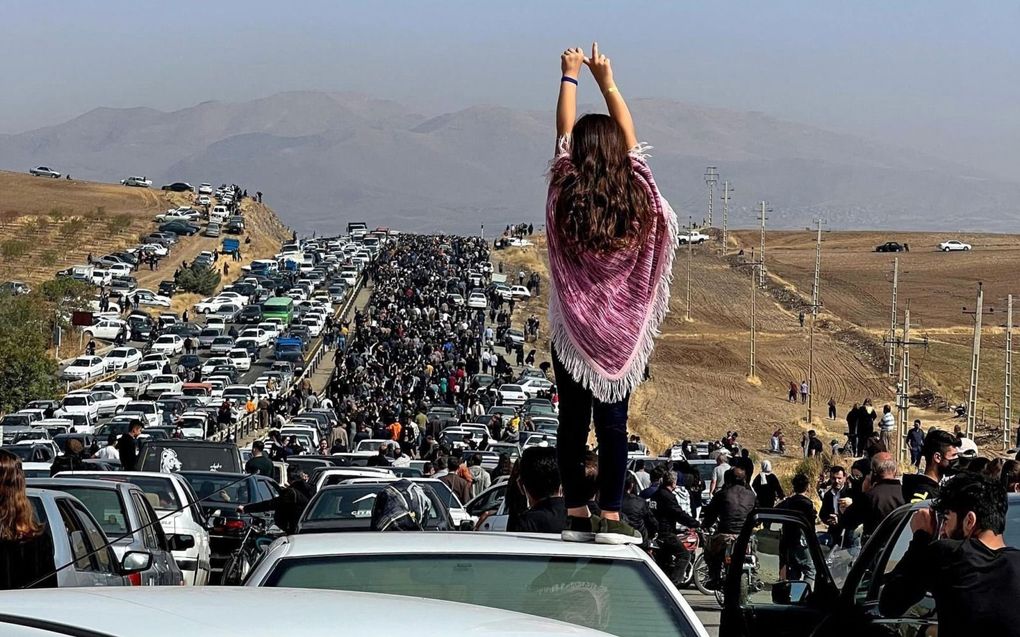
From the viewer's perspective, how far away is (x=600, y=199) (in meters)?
5.43

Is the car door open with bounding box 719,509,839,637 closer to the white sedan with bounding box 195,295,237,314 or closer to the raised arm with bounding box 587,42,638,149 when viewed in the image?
the raised arm with bounding box 587,42,638,149

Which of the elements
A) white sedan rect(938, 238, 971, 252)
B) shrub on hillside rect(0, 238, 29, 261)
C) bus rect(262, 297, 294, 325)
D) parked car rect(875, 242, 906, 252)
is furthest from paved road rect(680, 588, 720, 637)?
white sedan rect(938, 238, 971, 252)

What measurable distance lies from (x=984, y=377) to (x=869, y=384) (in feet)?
26.6

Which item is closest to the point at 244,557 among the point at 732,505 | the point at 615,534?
the point at 732,505

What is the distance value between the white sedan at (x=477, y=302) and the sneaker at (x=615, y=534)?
100457mm

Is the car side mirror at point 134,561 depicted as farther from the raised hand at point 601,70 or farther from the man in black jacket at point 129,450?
the man in black jacket at point 129,450

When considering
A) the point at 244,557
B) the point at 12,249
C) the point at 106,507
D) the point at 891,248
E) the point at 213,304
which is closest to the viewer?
the point at 244,557

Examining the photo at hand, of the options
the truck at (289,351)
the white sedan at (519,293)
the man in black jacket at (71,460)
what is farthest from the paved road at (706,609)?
the white sedan at (519,293)

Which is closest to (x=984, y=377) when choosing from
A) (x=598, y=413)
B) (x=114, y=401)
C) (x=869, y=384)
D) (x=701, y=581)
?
(x=869, y=384)

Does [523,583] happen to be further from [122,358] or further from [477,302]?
[477,302]

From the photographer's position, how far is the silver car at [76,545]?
8602mm

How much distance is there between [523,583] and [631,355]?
1.11m

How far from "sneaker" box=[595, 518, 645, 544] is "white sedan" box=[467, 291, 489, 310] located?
10046cm

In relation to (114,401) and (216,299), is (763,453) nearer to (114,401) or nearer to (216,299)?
(114,401)
